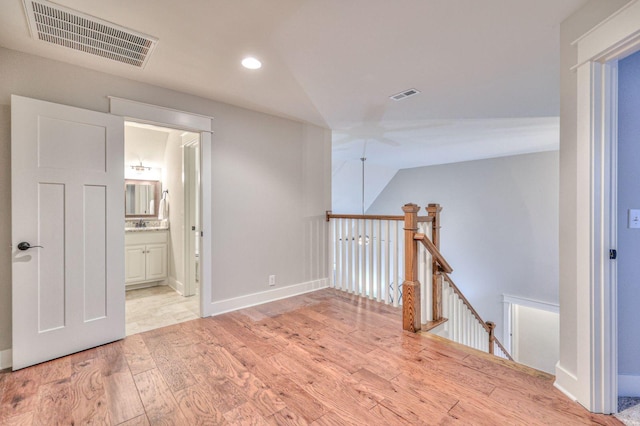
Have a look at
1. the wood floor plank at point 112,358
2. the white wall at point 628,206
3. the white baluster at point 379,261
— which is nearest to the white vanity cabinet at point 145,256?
the wood floor plank at point 112,358

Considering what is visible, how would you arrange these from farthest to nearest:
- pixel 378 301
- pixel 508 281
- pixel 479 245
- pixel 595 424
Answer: pixel 479 245 < pixel 508 281 < pixel 378 301 < pixel 595 424

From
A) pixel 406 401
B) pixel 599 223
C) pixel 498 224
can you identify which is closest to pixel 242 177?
pixel 406 401

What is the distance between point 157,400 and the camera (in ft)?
5.60

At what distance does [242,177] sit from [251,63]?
1340 millimetres

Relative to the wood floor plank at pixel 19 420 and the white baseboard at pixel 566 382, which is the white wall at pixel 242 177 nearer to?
the wood floor plank at pixel 19 420

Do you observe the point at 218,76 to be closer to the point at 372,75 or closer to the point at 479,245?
the point at 372,75

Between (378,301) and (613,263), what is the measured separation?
2.26m

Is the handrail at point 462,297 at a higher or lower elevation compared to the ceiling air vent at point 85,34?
lower

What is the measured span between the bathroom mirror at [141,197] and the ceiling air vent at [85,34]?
2851 mm

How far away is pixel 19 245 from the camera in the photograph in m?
2.05

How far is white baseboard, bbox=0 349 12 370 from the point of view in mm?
2061

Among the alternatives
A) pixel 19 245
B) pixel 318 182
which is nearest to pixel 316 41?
pixel 318 182

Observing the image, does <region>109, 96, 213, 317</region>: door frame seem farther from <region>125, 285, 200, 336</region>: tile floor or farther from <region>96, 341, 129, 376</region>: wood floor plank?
<region>96, 341, 129, 376</region>: wood floor plank

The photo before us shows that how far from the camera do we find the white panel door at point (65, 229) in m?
2.06
